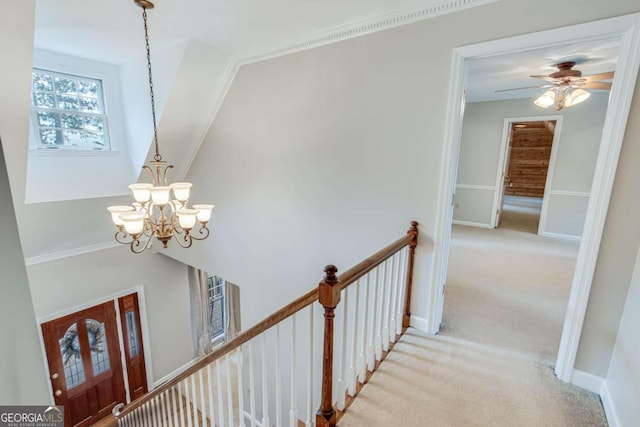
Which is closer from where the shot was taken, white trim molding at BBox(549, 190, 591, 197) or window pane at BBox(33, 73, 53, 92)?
window pane at BBox(33, 73, 53, 92)

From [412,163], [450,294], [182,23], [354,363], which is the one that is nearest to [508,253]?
[450,294]

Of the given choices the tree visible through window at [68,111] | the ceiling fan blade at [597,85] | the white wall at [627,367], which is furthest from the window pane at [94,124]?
the ceiling fan blade at [597,85]

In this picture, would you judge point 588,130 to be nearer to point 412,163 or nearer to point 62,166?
point 412,163

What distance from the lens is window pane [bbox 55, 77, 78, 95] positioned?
10.8ft

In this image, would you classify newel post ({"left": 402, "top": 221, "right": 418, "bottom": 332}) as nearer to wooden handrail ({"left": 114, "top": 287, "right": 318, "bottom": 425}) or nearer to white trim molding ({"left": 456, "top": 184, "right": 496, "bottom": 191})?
wooden handrail ({"left": 114, "top": 287, "right": 318, "bottom": 425})

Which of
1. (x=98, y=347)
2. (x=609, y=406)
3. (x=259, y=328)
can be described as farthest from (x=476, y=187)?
(x=98, y=347)

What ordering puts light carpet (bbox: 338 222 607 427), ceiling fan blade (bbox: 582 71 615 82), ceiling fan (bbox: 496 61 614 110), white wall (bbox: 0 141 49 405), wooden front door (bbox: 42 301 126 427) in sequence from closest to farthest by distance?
1. white wall (bbox: 0 141 49 405)
2. light carpet (bbox: 338 222 607 427)
3. ceiling fan blade (bbox: 582 71 615 82)
4. ceiling fan (bbox: 496 61 614 110)
5. wooden front door (bbox: 42 301 126 427)

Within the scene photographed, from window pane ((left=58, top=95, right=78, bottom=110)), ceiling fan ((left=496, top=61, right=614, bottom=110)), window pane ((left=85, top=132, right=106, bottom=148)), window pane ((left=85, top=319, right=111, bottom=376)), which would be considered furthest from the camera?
window pane ((left=85, top=319, right=111, bottom=376))

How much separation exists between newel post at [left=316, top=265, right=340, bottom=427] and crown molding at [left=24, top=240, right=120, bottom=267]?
13.7ft

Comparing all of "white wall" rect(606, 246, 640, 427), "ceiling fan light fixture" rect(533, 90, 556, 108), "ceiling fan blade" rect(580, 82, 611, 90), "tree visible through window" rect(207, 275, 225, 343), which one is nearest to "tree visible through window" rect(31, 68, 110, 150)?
"tree visible through window" rect(207, 275, 225, 343)

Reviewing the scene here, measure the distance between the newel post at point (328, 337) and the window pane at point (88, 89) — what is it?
12.7ft

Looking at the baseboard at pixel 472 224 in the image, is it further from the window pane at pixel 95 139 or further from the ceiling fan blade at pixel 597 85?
the window pane at pixel 95 139

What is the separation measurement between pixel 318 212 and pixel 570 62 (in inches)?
107

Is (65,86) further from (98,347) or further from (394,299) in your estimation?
(394,299)
